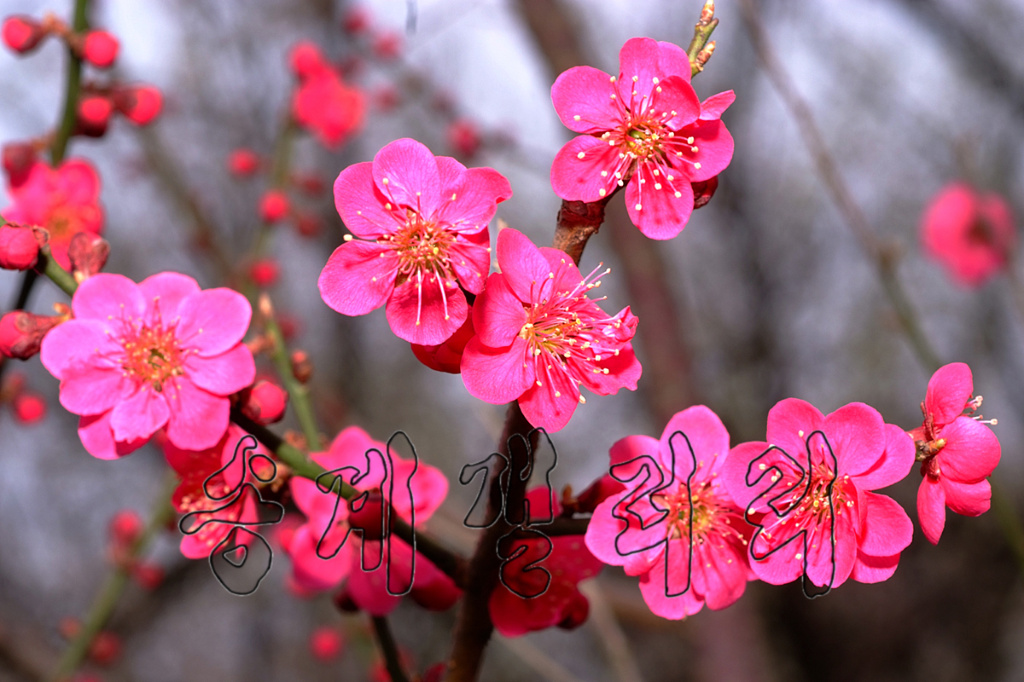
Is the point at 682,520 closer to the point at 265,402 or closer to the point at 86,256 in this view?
the point at 265,402

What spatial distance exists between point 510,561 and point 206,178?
266 inches

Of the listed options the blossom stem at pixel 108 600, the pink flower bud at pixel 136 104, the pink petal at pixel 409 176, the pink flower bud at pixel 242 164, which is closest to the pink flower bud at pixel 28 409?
the blossom stem at pixel 108 600

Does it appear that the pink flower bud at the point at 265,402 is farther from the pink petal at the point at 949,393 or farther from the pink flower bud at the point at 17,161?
the pink flower bud at the point at 17,161

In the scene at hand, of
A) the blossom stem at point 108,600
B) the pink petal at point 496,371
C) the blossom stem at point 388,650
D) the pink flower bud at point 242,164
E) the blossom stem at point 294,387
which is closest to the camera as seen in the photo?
the pink petal at point 496,371

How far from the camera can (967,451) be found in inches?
30.4

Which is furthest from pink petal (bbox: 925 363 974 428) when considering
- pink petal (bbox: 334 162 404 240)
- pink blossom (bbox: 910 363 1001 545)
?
pink petal (bbox: 334 162 404 240)

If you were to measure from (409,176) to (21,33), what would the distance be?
125 centimetres

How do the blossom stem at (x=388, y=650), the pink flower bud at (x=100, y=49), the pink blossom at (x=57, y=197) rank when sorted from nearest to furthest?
the blossom stem at (x=388, y=650) < the pink blossom at (x=57, y=197) < the pink flower bud at (x=100, y=49)

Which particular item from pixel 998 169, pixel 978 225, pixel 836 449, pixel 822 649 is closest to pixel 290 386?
pixel 836 449

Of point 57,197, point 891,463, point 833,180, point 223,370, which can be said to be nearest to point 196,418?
point 223,370

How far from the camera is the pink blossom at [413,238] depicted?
0.79 m

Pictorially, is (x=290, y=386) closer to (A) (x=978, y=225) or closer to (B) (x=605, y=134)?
(B) (x=605, y=134)

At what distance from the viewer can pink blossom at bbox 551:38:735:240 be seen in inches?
33.0

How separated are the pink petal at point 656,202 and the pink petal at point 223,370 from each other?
1.48 ft
